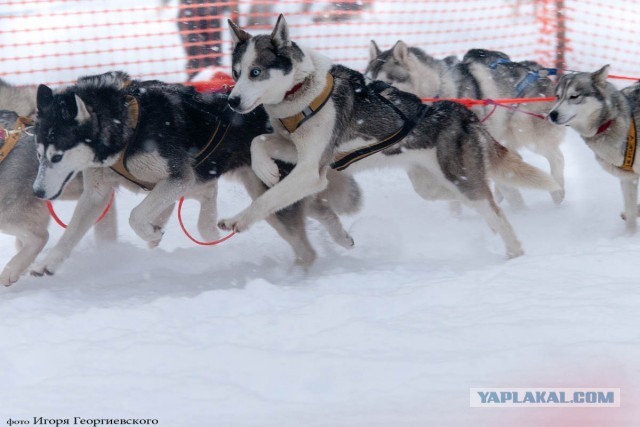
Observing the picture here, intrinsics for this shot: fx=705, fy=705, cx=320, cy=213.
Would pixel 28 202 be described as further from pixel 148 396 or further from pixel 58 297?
pixel 148 396

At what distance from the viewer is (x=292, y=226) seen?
435 centimetres

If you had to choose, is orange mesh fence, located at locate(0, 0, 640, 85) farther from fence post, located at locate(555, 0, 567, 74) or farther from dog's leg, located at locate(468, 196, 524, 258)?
dog's leg, located at locate(468, 196, 524, 258)

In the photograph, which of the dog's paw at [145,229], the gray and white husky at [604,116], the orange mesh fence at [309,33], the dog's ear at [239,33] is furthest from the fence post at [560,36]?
the dog's paw at [145,229]

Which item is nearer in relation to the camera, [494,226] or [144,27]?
[494,226]

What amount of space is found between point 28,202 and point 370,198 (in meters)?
2.84

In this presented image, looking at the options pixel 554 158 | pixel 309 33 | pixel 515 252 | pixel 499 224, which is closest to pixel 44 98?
pixel 499 224

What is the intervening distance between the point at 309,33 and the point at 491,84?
7062 mm

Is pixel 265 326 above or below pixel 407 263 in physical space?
above

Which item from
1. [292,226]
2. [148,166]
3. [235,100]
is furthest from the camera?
[292,226]

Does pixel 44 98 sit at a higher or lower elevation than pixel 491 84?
higher

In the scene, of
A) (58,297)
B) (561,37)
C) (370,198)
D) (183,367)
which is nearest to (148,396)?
(183,367)

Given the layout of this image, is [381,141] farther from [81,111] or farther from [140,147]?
[81,111]

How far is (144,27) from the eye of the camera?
1316 centimetres

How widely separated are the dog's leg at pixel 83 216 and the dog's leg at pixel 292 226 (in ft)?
2.62
